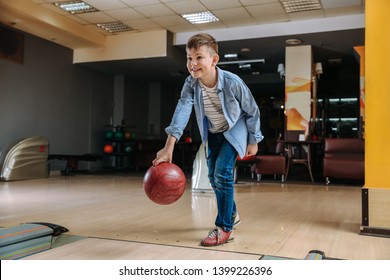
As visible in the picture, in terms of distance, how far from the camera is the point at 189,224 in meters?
2.96

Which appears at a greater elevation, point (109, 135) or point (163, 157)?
point (109, 135)

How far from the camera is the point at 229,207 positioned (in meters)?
2.38

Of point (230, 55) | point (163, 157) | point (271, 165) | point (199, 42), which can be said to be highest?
point (230, 55)

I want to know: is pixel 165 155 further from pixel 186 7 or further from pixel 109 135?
pixel 109 135

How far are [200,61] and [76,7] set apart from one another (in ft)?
20.0

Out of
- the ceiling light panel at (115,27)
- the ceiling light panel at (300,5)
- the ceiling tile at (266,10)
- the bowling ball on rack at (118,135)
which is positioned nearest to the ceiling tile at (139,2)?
the ceiling light panel at (115,27)

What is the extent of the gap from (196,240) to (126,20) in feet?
21.9

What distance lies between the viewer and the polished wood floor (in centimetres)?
212

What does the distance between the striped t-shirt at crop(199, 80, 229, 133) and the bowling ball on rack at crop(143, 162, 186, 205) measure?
1.44 feet

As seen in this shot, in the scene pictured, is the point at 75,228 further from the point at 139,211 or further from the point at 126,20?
the point at 126,20

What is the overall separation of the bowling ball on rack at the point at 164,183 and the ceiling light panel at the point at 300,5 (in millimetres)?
5658

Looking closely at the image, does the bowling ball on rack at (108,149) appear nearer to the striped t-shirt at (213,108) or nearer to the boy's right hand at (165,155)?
the striped t-shirt at (213,108)

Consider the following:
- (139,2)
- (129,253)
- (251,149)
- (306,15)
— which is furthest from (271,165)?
(129,253)

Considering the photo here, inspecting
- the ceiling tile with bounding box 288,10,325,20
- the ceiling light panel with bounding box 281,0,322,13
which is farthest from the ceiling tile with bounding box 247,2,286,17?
the ceiling tile with bounding box 288,10,325,20
